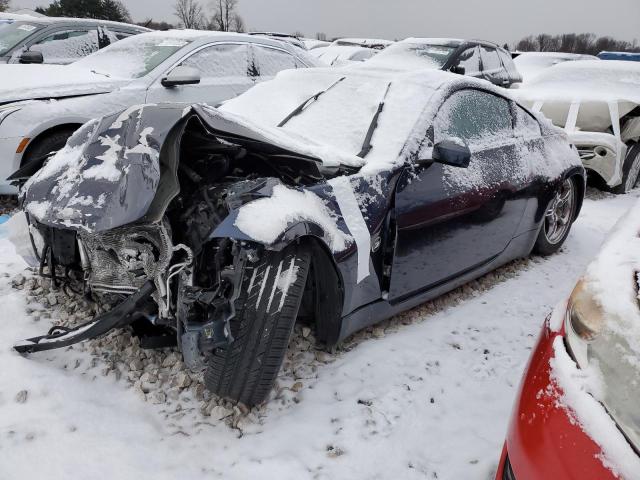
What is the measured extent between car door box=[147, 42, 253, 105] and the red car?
4.43 metres

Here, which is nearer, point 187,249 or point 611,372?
point 611,372

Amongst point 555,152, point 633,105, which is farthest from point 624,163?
point 555,152

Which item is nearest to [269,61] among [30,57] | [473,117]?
[30,57]

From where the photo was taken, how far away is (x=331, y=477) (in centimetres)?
182

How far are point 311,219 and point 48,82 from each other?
3.67 m

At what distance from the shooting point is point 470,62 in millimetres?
8203

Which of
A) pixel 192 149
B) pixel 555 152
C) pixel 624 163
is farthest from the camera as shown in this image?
pixel 624 163

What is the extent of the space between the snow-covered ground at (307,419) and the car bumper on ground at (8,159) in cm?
160

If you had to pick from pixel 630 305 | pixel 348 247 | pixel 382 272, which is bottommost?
Result: pixel 382 272

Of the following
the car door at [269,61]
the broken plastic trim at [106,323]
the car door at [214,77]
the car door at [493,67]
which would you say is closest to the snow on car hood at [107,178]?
the broken plastic trim at [106,323]

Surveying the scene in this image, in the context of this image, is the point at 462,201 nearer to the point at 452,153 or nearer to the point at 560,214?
the point at 452,153

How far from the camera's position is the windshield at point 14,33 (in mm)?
6398

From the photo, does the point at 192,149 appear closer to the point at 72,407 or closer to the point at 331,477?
the point at 72,407

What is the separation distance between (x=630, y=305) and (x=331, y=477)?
1.18 metres
